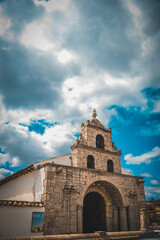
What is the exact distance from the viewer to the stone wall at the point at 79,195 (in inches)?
430

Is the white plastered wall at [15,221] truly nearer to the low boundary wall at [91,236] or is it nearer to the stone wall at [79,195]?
the stone wall at [79,195]

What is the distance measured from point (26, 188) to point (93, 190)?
513 cm

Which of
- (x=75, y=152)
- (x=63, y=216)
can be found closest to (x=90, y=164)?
(x=75, y=152)

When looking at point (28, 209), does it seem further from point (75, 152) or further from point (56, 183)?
point (75, 152)

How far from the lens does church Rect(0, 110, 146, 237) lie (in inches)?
402

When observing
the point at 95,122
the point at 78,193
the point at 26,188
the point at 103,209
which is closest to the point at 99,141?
the point at 95,122

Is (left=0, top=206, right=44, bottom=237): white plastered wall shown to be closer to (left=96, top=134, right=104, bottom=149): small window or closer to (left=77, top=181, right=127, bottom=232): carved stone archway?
(left=77, top=181, right=127, bottom=232): carved stone archway

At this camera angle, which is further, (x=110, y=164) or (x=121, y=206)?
(x=110, y=164)

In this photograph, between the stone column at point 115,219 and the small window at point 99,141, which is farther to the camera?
the small window at point 99,141

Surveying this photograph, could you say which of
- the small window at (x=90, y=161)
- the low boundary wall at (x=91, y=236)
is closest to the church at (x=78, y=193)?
the small window at (x=90, y=161)

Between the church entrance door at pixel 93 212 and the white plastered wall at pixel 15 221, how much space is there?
5.37 meters

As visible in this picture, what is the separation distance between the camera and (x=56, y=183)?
11.5 m

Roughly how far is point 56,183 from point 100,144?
6.09 meters

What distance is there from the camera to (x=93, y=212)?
1477cm
